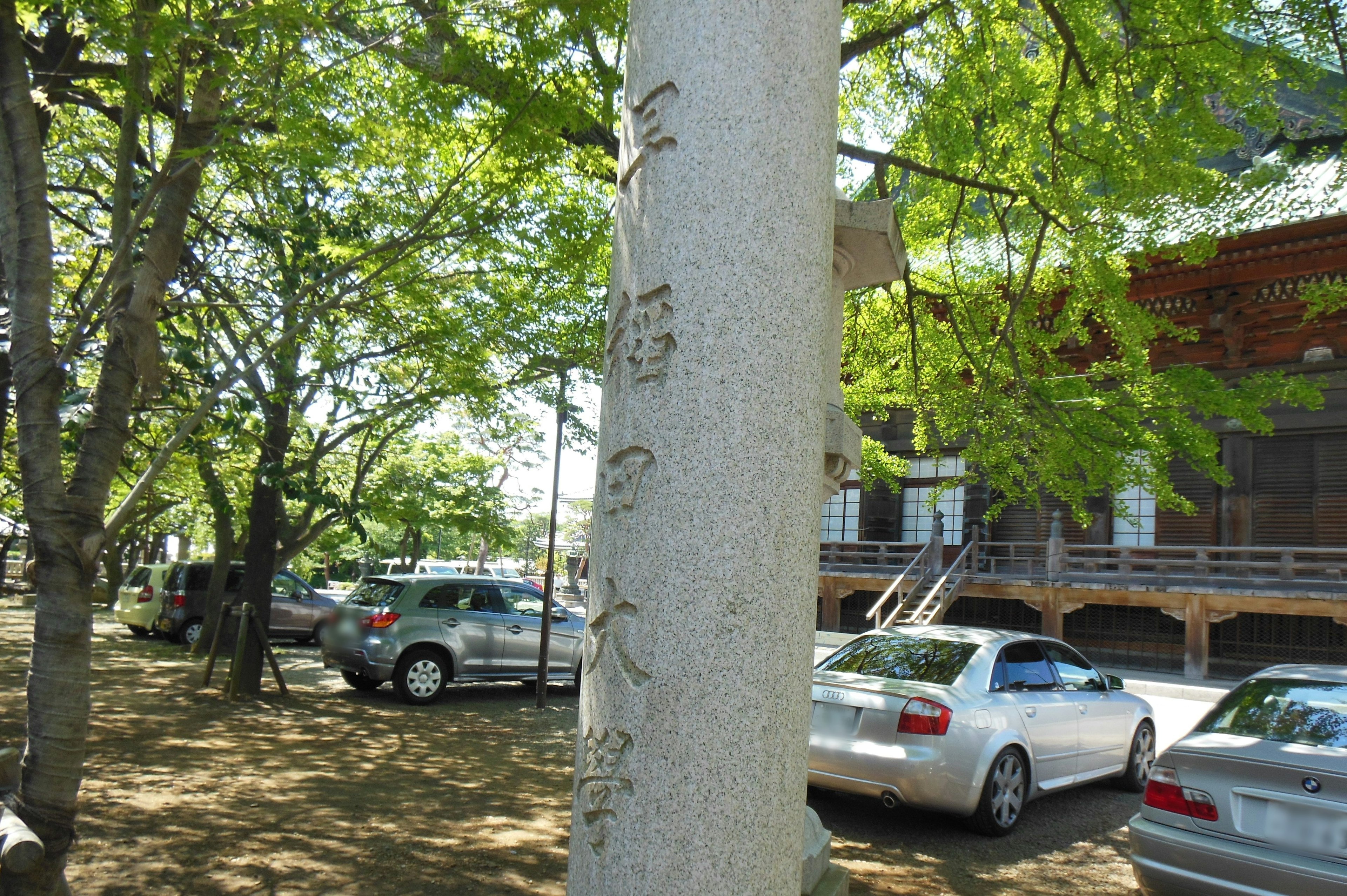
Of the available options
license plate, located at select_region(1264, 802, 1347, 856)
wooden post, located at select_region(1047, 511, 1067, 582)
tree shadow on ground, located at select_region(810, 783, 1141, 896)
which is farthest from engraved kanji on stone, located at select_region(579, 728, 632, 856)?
wooden post, located at select_region(1047, 511, 1067, 582)

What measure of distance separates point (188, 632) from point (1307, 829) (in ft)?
58.6

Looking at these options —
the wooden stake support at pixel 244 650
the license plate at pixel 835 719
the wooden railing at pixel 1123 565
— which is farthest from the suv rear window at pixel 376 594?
the wooden railing at pixel 1123 565

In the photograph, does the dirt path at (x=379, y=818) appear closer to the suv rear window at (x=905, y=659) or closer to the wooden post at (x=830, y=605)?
the suv rear window at (x=905, y=659)

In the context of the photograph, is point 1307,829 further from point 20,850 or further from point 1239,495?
point 1239,495

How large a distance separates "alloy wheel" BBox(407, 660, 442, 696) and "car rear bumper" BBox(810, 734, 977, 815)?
22.1 feet

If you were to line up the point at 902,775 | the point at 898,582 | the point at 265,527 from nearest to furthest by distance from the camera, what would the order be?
the point at 902,775 < the point at 265,527 < the point at 898,582

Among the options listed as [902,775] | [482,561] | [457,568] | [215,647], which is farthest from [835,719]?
[457,568]

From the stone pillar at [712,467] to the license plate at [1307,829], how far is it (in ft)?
9.05

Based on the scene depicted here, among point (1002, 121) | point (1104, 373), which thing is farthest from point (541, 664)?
point (1002, 121)

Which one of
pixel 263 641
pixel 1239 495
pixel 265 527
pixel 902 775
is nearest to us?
pixel 902 775

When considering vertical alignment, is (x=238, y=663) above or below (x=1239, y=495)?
below

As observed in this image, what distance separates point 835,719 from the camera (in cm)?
650

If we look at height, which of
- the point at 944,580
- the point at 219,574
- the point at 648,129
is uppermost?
the point at 648,129

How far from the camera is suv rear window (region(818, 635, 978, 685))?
21.8ft
